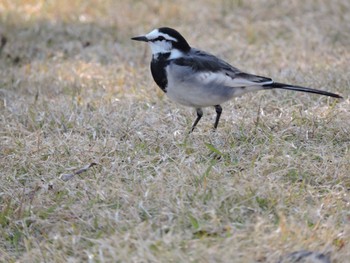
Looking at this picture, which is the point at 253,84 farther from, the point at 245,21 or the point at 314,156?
the point at 245,21

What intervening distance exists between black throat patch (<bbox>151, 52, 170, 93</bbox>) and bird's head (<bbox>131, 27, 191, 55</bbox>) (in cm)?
5

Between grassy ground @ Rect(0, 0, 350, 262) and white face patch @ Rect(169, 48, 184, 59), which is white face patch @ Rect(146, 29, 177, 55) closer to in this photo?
white face patch @ Rect(169, 48, 184, 59)

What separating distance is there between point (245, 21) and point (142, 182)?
4.33m

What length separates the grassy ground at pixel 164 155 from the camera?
12.9 ft

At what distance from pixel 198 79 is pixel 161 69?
0.90 ft

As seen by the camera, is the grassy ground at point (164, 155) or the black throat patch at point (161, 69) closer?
the grassy ground at point (164, 155)

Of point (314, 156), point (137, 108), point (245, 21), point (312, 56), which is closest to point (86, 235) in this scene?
point (314, 156)

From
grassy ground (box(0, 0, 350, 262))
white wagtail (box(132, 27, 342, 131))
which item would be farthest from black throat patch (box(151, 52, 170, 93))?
grassy ground (box(0, 0, 350, 262))

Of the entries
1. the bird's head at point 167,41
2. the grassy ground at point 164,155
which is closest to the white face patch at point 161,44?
the bird's head at point 167,41

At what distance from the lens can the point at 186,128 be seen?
5492mm

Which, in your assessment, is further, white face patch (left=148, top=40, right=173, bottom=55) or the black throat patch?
white face patch (left=148, top=40, right=173, bottom=55)

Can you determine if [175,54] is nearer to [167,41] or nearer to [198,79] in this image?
[167,41]

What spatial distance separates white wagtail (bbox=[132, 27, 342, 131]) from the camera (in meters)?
5.17

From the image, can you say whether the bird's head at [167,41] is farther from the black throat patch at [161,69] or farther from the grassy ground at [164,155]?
the grassy ground at [164,155]
